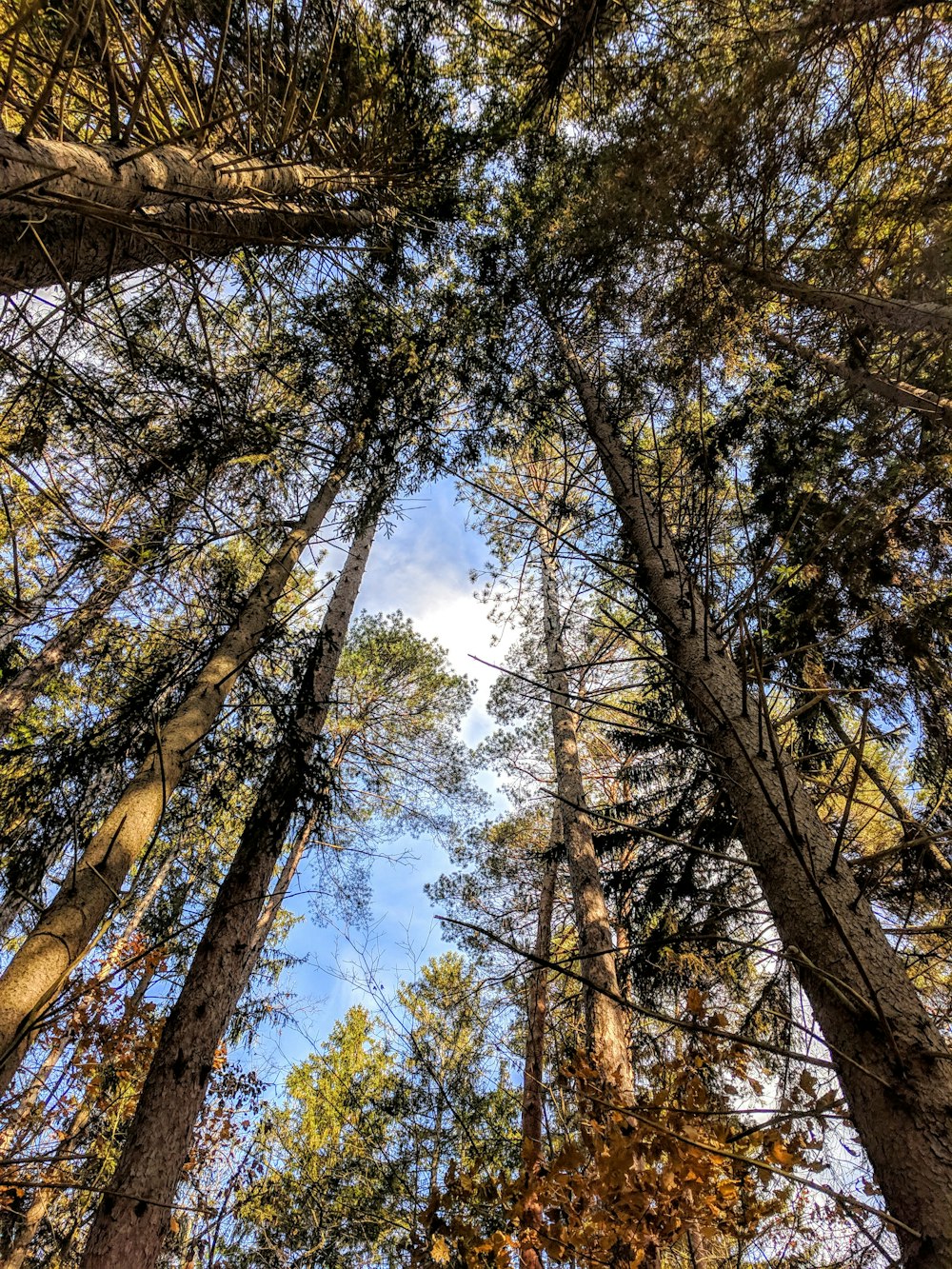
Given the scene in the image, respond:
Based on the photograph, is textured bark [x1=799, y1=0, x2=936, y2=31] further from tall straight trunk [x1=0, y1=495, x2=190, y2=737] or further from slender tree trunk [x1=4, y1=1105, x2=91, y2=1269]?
slender tree trunk [x1=4, y1=1105, x2=91, y2=1269]

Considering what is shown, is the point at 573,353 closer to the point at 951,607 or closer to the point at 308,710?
the point at 951,607

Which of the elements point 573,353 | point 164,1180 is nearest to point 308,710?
point 164,1180

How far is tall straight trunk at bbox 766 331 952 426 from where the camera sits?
3402mm

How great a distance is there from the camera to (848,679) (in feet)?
14.0

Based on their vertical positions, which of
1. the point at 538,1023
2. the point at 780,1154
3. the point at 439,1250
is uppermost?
the point at 538,1023

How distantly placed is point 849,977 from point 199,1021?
3.76 m

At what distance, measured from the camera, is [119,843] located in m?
2.76

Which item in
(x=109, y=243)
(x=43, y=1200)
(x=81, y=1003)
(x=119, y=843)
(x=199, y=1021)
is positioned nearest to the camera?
(x=119, y=843)

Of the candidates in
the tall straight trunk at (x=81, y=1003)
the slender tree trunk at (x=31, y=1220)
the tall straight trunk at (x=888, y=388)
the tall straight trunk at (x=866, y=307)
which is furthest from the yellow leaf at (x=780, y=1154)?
the slender tree trunk at (x=31, y=1220)

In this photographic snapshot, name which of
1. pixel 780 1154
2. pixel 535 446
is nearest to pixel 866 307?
pixel 535 446

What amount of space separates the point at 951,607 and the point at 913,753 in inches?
39.3

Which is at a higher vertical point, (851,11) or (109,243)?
(851,11)

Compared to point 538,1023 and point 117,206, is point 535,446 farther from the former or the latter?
point 538,1023

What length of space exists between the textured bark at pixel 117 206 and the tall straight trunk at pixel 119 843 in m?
1.76
